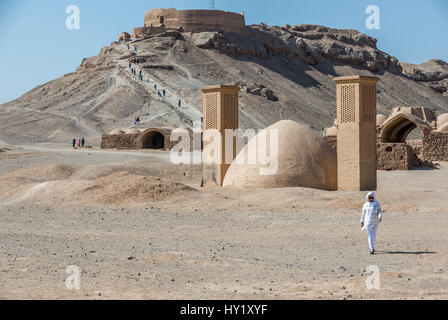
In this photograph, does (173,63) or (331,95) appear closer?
(173,63)

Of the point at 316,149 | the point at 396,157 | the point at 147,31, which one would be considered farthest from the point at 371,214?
the point at 147,31

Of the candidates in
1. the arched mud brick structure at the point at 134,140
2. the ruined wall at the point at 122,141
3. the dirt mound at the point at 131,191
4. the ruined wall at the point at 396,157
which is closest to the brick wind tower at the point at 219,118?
the dirt mound at the point at 131,191

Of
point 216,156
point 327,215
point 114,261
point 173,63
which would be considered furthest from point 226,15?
point 114,261

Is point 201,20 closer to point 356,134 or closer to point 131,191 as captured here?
point 356,134

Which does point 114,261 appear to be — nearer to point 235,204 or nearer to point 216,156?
point 235,204

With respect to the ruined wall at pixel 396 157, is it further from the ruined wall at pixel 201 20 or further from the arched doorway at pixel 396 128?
the ruined wall at pixel 201 20

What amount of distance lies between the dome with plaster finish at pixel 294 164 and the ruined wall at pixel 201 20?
4778cm

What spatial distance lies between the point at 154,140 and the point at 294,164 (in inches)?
722

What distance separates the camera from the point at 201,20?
6000 cm

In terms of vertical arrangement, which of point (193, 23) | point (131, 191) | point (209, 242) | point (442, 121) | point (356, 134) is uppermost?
point (193, 23)

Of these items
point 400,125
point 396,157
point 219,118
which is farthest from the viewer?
point 400,125

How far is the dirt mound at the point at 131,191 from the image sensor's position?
40.8 feet

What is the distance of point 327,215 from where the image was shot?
34.7 ft

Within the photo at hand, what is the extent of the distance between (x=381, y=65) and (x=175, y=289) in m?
67.9
